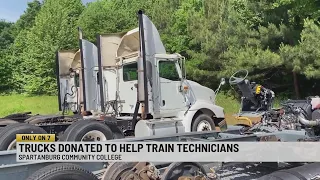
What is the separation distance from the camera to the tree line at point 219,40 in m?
15.2

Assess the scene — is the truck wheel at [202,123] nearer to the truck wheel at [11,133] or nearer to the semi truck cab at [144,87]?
the semi truck cab at [144,87]

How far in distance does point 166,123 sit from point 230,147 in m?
4.06

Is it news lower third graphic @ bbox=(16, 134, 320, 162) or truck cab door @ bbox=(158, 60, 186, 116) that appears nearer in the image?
news lower third graphic @ bbox=(16, 134, 320, 162)

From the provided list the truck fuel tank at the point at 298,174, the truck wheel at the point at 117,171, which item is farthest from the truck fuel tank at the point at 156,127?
the truck fuel tank at the point at 298,174

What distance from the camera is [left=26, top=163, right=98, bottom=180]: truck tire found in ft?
12.3

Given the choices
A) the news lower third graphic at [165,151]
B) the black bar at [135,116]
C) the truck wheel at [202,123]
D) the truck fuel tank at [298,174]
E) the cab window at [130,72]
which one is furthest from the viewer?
the cab window at [130,72]

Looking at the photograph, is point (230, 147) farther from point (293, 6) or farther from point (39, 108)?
point (39, 108)

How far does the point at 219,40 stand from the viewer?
19406 mm

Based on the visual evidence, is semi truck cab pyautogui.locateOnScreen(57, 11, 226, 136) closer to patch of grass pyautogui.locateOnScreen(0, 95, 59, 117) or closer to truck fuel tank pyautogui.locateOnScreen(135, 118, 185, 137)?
truck fuel tank pyautogui.locateOnScreen(135, 118, 185, 137)

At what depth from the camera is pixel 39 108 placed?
25844 mm

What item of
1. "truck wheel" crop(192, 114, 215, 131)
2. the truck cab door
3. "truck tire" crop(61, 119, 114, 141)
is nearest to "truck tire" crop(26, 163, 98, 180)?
"truck tire" crop(61, 119, 114, 141)

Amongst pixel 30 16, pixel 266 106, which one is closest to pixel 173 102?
pixel 266 106

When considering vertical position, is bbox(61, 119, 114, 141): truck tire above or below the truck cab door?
below

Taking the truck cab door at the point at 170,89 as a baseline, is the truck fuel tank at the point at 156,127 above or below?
below
